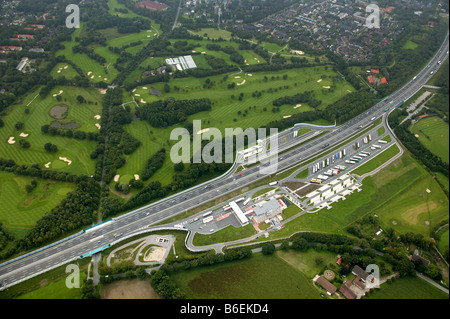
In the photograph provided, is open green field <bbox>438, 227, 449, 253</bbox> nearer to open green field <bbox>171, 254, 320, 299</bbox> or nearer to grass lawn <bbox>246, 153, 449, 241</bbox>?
grass lawn <bbox>246, 153, 449, 241</bbox>

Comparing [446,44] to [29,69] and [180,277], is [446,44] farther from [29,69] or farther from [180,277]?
[29,69]

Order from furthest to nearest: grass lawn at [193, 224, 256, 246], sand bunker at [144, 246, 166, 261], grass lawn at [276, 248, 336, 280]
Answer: grass lawn at [193, 224, 256, 246] → sand bunker at [144, 246, 166, 261] → grass lawn at [276, 248, 336, 280]

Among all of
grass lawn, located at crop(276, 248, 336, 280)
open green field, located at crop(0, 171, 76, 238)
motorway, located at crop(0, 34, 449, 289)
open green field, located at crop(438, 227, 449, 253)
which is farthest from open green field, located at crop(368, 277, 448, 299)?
open green field, located at crop(0, 171, 76, 238)

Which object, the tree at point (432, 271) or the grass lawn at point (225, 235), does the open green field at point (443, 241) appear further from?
the grass lawn at point (225, 235)

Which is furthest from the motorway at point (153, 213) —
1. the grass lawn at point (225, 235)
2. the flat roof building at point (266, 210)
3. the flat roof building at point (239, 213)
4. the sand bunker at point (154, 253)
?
the grass lawn at point (225, 235)

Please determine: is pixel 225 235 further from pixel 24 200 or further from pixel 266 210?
pixel 24 200

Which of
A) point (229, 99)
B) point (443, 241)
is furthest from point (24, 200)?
point (443, 241)

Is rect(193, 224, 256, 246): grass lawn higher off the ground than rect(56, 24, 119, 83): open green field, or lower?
lower
